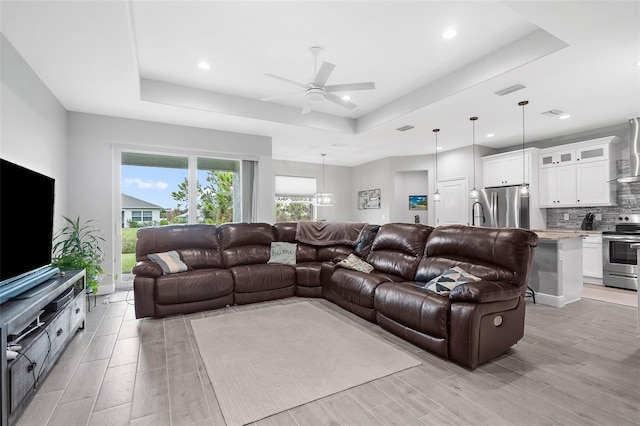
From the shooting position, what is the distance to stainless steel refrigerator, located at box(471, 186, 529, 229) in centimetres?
621

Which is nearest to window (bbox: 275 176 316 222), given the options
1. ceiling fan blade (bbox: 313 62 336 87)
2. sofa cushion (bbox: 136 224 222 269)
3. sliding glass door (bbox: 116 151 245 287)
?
sliding glass door (bbox: 116 151 245 287)

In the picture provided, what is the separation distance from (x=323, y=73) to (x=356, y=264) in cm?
231

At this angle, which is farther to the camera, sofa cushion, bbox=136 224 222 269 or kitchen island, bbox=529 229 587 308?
sofa cushion, bbox=136 224 222 269

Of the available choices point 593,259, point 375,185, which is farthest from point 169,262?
point 593,259

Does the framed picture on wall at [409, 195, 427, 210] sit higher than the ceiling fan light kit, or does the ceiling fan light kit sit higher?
the ceiling fan light kit

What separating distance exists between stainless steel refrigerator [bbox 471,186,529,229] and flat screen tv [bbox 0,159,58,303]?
7.16m

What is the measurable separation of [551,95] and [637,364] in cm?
330

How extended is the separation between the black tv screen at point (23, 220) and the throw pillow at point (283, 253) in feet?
8.45

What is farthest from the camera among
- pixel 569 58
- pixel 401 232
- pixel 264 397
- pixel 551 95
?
pixel 551 95

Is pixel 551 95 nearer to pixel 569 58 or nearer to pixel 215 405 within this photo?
pixel 569 58

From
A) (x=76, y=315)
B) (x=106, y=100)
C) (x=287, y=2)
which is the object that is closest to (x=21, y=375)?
(x=76, y=315)

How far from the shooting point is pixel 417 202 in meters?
8.45

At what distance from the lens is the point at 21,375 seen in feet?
5.85

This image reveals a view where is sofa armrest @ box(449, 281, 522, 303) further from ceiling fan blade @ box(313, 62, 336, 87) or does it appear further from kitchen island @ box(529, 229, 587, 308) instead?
ceiling fan blade @ box(313, 62, 336, 87)
